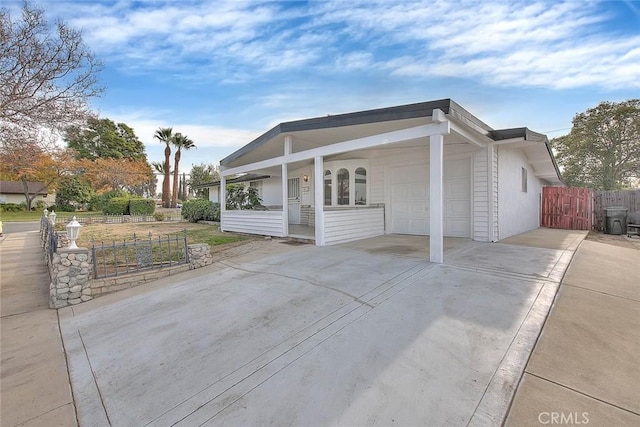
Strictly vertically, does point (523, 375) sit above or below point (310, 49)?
below

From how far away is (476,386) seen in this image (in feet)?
6.94

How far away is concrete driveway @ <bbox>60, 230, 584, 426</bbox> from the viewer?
2.01 meters

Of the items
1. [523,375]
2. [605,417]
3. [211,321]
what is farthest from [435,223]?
[211,321]

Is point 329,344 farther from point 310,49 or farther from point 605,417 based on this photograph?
point 310,49

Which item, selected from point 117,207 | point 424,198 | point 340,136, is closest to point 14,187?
point 117,207

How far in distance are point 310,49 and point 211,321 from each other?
30.0 feet

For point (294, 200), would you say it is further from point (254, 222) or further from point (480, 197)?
point (480, 197)

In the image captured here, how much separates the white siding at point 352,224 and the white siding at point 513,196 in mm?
3567

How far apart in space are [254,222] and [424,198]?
596cm

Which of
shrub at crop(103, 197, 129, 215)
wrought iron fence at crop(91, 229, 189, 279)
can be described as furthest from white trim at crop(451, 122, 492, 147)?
shrub at crop(103, 197, 129, 215)

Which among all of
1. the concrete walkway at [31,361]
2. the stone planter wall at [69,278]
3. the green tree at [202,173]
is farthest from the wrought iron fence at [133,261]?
the green tree at [202,173]

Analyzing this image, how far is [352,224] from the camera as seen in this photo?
8.46 m

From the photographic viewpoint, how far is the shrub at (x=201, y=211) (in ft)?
53.7

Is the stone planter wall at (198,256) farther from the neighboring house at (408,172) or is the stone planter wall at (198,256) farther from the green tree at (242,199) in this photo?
the green tree at (242,199)
